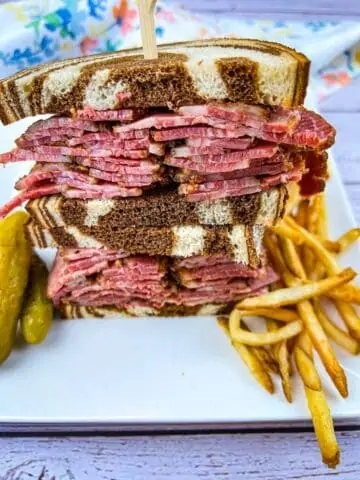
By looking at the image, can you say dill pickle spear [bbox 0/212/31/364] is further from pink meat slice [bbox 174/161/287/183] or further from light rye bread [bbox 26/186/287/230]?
pink meat slice [bbox 174/161/287/183]

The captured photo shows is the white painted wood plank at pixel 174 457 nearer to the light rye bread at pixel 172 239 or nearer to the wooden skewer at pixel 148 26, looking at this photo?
the light rye bread at pixel 172 239

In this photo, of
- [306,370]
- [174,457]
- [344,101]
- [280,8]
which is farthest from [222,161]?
[280,8]

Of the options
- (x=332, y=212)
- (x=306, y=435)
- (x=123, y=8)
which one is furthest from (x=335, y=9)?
(x=306, y=435)

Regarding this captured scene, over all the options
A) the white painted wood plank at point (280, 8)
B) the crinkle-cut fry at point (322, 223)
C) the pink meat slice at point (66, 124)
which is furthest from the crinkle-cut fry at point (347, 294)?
the white painted wood plank at point (280, 8)

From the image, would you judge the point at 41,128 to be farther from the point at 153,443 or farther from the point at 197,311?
the point at 153,443

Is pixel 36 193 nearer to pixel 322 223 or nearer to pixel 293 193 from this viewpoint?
pixel 293 193
